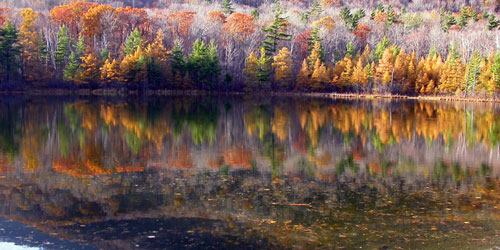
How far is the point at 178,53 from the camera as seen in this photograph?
66.5 metres

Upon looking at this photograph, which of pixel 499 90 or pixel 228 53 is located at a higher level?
pixel 228 53

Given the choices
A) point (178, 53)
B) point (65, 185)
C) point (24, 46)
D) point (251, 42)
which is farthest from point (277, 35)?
point (65, 185)

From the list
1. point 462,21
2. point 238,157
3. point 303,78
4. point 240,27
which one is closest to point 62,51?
point 240,27

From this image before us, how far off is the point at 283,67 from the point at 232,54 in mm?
8915

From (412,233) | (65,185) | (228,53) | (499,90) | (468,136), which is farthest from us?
(228,53)

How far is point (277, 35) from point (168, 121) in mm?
50986

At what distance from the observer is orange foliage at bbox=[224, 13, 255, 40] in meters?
79.0

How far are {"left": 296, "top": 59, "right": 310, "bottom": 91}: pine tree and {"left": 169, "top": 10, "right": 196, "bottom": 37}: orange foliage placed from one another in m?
21.8

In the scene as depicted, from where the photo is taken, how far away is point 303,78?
69.0m

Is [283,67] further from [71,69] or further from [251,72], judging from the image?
[71,69]

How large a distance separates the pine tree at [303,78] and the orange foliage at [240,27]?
14125mm

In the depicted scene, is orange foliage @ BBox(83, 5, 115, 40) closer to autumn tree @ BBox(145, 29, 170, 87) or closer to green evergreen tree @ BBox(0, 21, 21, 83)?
autumn tree @ BBox(145, 29, 170, 87)

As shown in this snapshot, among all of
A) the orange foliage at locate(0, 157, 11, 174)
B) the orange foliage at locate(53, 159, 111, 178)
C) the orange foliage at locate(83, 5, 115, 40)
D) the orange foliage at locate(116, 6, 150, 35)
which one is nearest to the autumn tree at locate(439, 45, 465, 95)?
the orange foliage at locate(116, 6, 150, 35)

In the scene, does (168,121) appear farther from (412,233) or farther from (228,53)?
(228,53)
